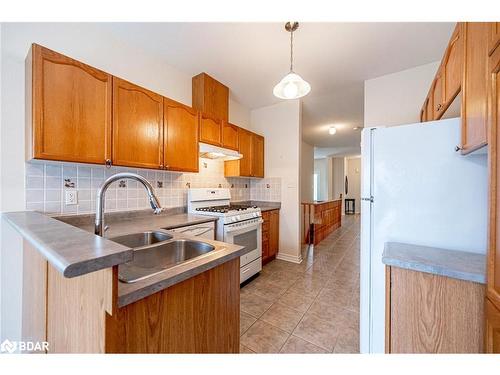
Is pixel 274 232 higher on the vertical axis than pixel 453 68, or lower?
lower

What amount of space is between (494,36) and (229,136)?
232 cm

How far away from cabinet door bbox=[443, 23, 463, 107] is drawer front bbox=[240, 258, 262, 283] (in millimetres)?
2320

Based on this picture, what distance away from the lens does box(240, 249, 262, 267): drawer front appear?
7.73 ft

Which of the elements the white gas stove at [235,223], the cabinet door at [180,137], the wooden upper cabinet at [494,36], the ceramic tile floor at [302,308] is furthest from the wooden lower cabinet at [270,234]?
the wooden upper cabinet at [494,36]

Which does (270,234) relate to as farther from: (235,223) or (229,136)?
(229,136)

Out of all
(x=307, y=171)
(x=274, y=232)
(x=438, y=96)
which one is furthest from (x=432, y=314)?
(x=307, y=171)

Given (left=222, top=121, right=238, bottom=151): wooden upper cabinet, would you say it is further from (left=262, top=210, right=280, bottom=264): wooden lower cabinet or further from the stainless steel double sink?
the stainless steel double sink

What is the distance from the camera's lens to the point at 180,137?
80.7 inches

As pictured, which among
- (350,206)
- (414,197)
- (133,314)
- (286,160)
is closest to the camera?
(133,314)

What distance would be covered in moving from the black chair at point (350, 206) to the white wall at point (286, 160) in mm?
6901

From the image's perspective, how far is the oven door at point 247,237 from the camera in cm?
218

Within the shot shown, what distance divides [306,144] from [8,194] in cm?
625

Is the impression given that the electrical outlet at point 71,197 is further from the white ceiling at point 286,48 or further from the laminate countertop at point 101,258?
the white ceiling at point 286,48

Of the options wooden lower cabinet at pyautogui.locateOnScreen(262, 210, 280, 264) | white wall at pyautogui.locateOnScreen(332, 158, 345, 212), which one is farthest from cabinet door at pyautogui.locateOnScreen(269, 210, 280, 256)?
white wall at pyautogui.locateOnScreen(332, 158, 345, 212)
